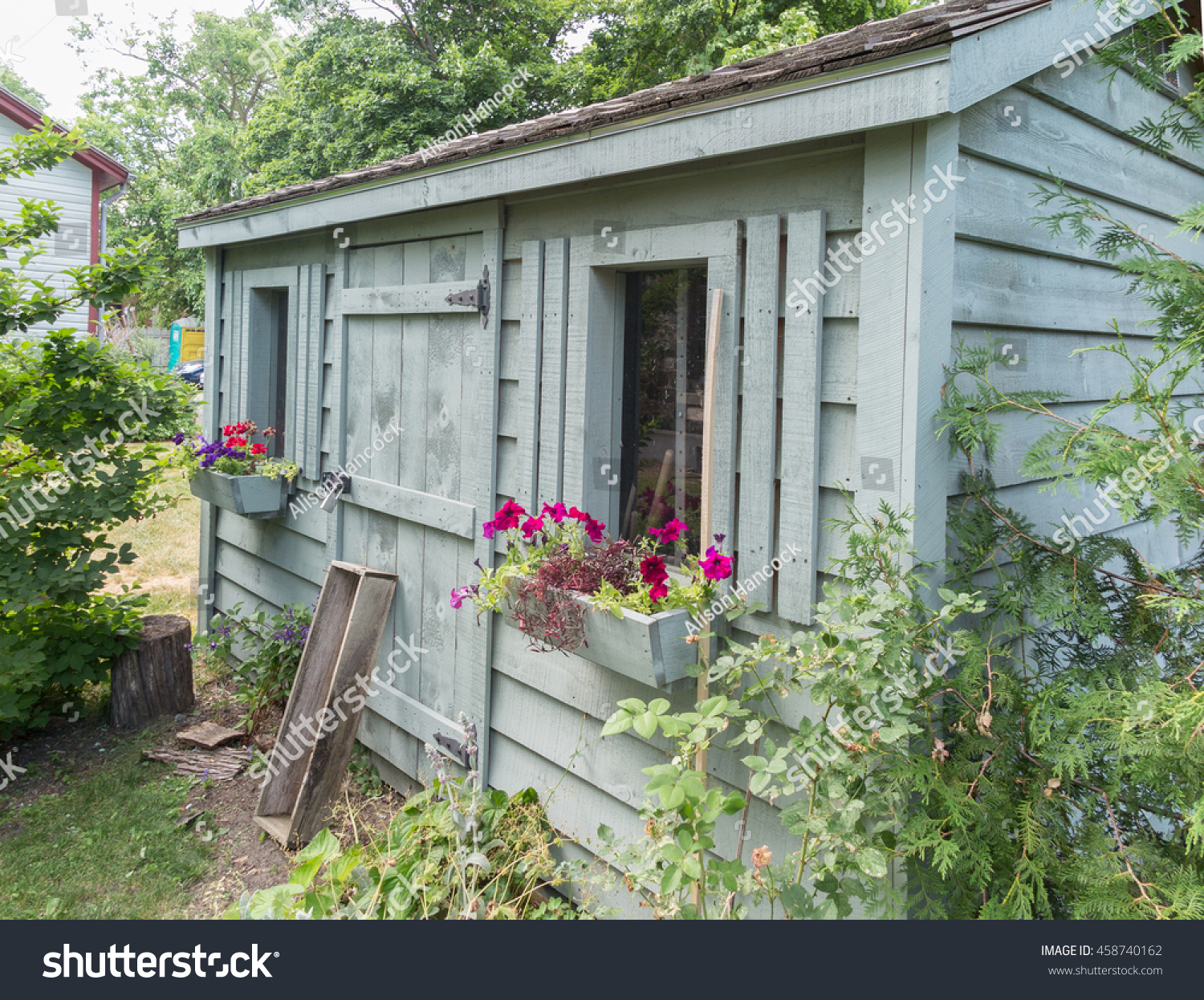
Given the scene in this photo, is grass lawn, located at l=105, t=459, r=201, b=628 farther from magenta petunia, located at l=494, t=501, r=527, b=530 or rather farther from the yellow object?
the yellow object

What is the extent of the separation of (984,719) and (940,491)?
0.61m

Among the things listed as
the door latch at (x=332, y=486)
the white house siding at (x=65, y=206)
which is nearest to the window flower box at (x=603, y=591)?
the door latch at (x=332, y=486)

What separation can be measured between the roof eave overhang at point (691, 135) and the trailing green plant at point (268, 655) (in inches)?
88.2

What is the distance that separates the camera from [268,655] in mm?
4980

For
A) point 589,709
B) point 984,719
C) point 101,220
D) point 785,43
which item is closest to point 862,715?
point 984,719

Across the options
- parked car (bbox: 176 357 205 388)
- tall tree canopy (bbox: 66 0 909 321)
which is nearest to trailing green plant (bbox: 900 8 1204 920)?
tall tree canopy (bbox: 66 0 909 321)

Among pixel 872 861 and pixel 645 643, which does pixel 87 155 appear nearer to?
pixel 645 643

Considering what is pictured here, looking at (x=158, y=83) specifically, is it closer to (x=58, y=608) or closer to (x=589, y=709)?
(x=58, y=608)

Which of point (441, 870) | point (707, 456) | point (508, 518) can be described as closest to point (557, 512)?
point (508, 518)

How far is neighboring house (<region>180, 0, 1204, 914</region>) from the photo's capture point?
225 cm

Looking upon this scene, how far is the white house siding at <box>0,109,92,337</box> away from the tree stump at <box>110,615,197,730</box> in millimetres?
10241

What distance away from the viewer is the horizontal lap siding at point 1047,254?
243 centimetres

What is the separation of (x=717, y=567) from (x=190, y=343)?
2463 cm

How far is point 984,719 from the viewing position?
203 centimetres
